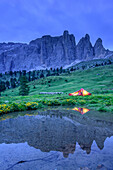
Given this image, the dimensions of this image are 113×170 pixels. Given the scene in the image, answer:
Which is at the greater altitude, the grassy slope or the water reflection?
the water reflection

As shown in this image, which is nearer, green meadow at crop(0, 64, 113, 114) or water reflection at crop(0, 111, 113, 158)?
water reflection at crop(0, 111, 113, 158)

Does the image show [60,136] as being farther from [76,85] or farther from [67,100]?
[76,85]

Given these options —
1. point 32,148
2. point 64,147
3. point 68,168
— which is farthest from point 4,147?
point 68,168

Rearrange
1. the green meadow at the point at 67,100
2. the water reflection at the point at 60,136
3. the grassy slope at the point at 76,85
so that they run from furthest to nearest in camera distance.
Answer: the grassy slope at the point at 76,85, the green meadow at the point at 67,100, the water reflection at the point at 60,136

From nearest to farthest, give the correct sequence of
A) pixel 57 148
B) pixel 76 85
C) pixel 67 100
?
pixel 57 148
pixel 67 100
pixel 76 85

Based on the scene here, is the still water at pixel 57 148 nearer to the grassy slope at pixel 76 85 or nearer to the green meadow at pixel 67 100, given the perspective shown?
the green meadow at pixel 67 100

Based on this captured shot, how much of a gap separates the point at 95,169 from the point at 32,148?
2437 mm

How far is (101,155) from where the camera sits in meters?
4.51

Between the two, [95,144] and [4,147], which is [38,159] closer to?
[4,147]

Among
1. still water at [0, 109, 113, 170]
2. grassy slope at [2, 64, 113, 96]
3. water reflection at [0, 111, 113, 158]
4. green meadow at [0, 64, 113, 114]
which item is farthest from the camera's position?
grassy slope at [2, 64, 113, 96]

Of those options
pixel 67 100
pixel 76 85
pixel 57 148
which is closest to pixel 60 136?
pixel 57 148

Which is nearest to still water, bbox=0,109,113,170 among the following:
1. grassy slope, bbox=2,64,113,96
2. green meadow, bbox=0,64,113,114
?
green meadow, bbox=0,64,113,114

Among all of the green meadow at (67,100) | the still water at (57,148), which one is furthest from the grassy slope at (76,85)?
the still water at (57,148)

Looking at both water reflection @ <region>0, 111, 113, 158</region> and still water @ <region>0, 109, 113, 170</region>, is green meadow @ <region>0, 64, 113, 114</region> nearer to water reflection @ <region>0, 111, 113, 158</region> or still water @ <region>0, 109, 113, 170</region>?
water reflection @ <region>0, 111, 113, 158</region>
